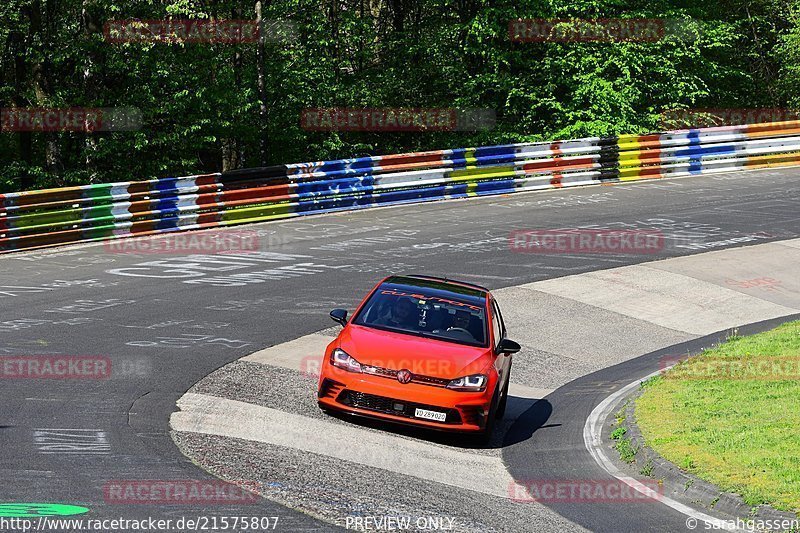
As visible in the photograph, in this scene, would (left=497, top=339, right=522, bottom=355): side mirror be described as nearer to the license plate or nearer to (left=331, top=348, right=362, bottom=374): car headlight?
the license plate

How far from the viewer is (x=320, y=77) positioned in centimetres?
3012

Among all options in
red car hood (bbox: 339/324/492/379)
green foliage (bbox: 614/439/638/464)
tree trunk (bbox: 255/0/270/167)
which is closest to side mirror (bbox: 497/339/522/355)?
red car hood (bbox: 339/324/492/379)

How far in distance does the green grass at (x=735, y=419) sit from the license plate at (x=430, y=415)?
7.14ft

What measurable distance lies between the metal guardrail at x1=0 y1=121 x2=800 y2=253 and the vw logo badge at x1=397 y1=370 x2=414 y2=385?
38.0 ft

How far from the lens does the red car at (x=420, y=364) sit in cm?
1113

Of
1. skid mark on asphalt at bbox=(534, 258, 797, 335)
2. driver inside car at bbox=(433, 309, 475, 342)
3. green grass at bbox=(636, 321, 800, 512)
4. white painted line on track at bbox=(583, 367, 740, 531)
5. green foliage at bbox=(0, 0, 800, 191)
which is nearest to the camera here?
white painted line on track at bbox=(583, 367, 740, 531)

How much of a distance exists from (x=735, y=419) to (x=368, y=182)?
591 inches

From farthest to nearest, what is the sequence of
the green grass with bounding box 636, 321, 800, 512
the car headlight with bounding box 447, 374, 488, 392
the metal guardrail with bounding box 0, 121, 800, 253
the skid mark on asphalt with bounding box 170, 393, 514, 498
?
Answer: the metal guardrail with bounding box 0, 121, 800, 253 < the car headlight with bounding box 447, 374, 488, 392 < the skid mark on asphalt with bounding box 170, 393, 514, 498 < the green grass with bounding box 636, 321, 800, 512

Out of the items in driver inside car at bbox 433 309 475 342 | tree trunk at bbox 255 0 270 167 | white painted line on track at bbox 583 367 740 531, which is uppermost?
tree trunk at bbox 255 0 270 167

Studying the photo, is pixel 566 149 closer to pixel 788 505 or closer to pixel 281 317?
pixel 281 317

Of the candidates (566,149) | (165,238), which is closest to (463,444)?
(165,238)

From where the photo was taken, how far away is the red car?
36.5ft

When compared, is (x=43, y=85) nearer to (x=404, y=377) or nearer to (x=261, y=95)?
(x=261, y=95)

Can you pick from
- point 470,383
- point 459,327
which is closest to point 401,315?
point 459,327
